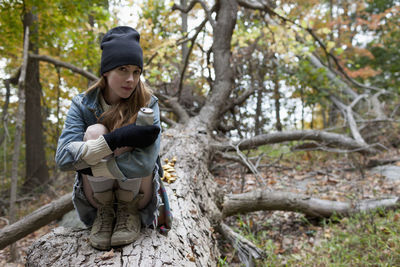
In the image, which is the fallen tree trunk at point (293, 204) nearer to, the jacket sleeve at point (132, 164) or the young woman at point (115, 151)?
the young woman at point (115, 151)

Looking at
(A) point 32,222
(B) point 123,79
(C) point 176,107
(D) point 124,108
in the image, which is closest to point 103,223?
(D) point 124,108

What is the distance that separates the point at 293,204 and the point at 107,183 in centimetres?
263

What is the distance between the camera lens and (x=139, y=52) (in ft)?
4.99

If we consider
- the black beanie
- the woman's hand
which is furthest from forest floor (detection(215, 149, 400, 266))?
the black beanie

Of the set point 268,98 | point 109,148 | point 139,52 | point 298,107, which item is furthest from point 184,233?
point 298,107

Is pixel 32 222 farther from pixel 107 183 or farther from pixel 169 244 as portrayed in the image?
pixel 169 244

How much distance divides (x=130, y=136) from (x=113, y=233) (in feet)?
1.96

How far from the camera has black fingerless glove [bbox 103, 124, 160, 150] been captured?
1301 mm

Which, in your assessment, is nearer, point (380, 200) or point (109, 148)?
point (109, 148)

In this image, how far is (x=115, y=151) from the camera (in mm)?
1395

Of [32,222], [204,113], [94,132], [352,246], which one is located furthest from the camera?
[204,113]

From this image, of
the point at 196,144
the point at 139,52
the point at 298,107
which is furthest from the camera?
the point at 298,107

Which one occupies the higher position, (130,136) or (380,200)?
(130,136)

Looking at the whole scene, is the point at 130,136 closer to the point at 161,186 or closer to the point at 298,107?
the point at 161,186
